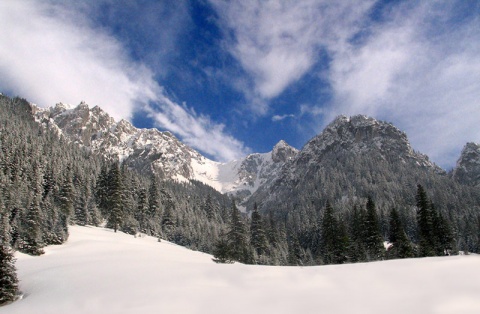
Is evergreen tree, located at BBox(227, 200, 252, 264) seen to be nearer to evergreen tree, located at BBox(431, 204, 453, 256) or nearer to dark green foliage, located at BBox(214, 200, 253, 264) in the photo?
dark green foliage, located at BBox(214, 200, 253, 264)

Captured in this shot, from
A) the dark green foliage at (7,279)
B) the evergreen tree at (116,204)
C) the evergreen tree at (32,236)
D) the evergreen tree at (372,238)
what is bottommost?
the dark green foliage at (7,279)

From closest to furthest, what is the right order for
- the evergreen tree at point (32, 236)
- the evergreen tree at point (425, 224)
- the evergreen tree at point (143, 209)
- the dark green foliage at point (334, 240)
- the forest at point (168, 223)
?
the evergreen tree at point (32, 236) → the forest at point (168, 223) → the evergreen tree at point (425, 224) → the dark green foliage at point (334, 240) → the evergreen tree at point (143, 209)

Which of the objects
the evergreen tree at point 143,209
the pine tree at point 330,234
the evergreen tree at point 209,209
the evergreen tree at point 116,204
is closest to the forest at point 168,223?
the evergreen tree at point 116,204

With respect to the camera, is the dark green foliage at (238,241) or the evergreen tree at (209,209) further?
the evergreen tree at (209,209)

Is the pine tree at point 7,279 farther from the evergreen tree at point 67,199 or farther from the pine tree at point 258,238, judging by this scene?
the pine tree at point 258,238

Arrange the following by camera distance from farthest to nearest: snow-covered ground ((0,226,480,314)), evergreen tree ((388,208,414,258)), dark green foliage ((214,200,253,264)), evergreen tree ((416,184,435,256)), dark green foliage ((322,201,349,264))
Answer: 1. dark green foliage ((214,200,253,264))
2. dark green foliage ((322,201,349,264))
3. evergreen tree ((388,208,414,258))
4. evergreen tree ((416,184,435,256))
5. snow-covered ground ((0,226,480,314))

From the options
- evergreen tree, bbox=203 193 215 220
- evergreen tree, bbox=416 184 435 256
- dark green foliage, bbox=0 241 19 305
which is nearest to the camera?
dark green foliage, bbox=0 241 19 305

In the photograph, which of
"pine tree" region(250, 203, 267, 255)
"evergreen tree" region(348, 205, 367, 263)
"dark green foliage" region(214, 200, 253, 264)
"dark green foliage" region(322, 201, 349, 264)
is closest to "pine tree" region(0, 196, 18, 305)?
"dark green foliage" region(322, 201, 349, 264)

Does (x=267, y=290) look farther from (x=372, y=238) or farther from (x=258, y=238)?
(x=258, y=238)

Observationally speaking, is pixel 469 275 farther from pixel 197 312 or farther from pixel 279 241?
pixel 279 241

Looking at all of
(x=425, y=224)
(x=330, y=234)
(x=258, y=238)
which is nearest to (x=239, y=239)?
(x=258, y=238)

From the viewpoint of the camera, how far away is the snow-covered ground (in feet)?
26.9

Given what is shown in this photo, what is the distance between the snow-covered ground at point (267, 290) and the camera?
8211 millimetres

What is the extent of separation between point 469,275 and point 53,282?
51.5 ft
